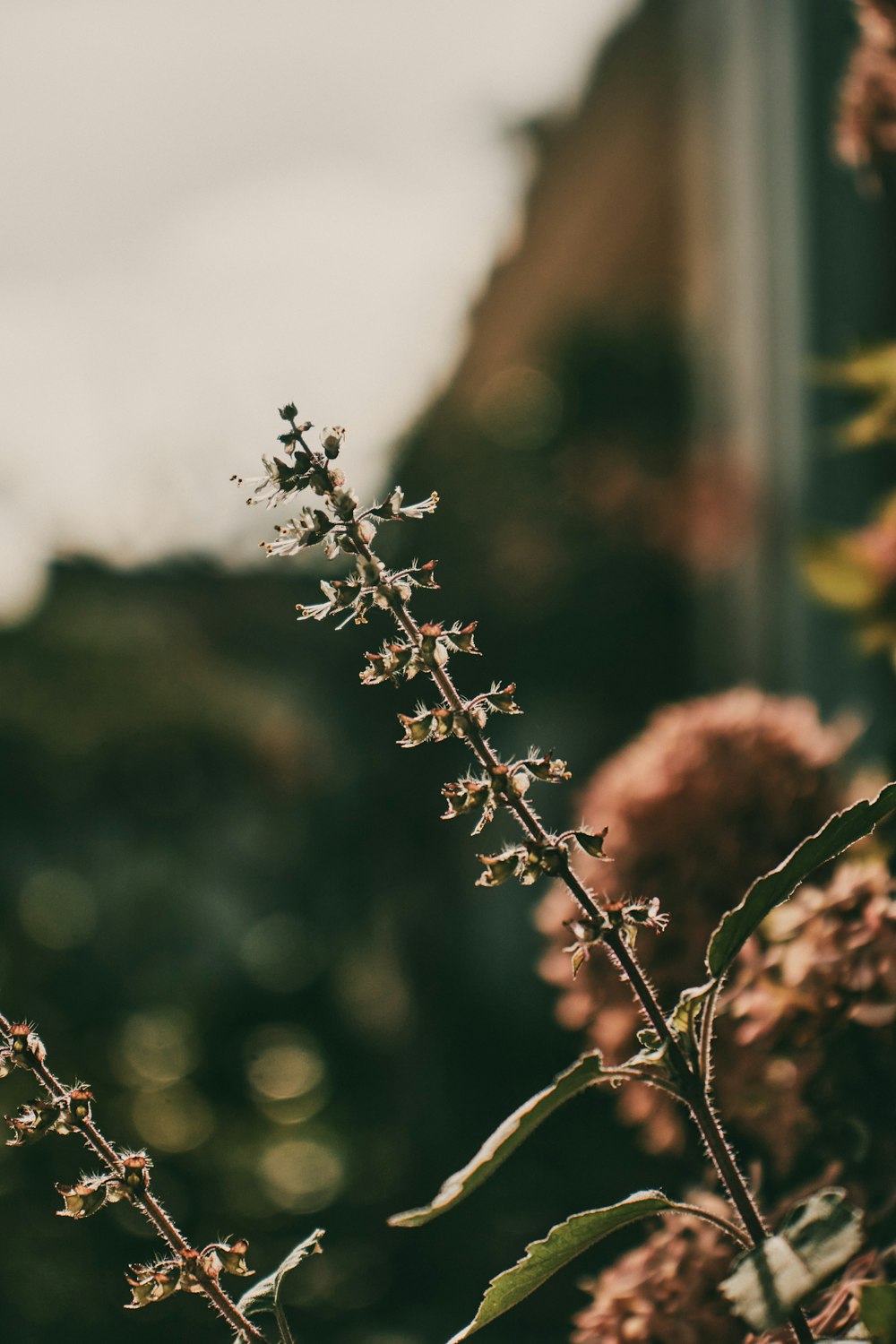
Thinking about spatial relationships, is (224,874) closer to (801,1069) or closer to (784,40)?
(784,40)

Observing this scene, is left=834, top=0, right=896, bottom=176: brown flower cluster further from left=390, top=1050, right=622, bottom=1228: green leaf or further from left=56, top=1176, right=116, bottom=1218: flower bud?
left=56, top=1176, right=116, bottom=1218: flower bud

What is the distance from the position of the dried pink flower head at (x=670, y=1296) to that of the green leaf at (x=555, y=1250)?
0.93 ft

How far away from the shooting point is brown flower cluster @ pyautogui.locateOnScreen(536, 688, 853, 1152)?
42.4 inches

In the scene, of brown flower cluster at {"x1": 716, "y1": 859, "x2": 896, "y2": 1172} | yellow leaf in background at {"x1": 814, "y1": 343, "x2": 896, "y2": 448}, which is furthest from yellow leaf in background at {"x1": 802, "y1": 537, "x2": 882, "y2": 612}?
brown flower cluster at {"x1": 716, "y1": 859, "x2": 896, "y2": 1172}

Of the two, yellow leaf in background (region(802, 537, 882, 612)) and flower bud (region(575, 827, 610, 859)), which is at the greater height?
yellow leaf in background (region(802, 537, 882, 612))

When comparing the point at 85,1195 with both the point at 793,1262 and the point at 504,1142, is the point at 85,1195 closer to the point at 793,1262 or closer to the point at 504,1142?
the point at 504,1142

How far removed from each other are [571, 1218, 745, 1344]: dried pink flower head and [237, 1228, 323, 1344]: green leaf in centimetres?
28

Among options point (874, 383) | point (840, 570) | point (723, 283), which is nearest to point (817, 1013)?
point (840, 570)

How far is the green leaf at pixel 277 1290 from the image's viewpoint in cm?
63

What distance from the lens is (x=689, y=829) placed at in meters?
1.17

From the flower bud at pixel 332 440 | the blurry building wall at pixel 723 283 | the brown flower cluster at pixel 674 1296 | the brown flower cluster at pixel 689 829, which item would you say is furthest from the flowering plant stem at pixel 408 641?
the blurry building wall at pixel 723 283

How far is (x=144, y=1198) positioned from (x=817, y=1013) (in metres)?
0.53

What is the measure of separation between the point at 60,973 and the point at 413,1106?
4.22 feet

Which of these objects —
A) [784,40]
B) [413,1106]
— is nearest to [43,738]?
[413,1106]
